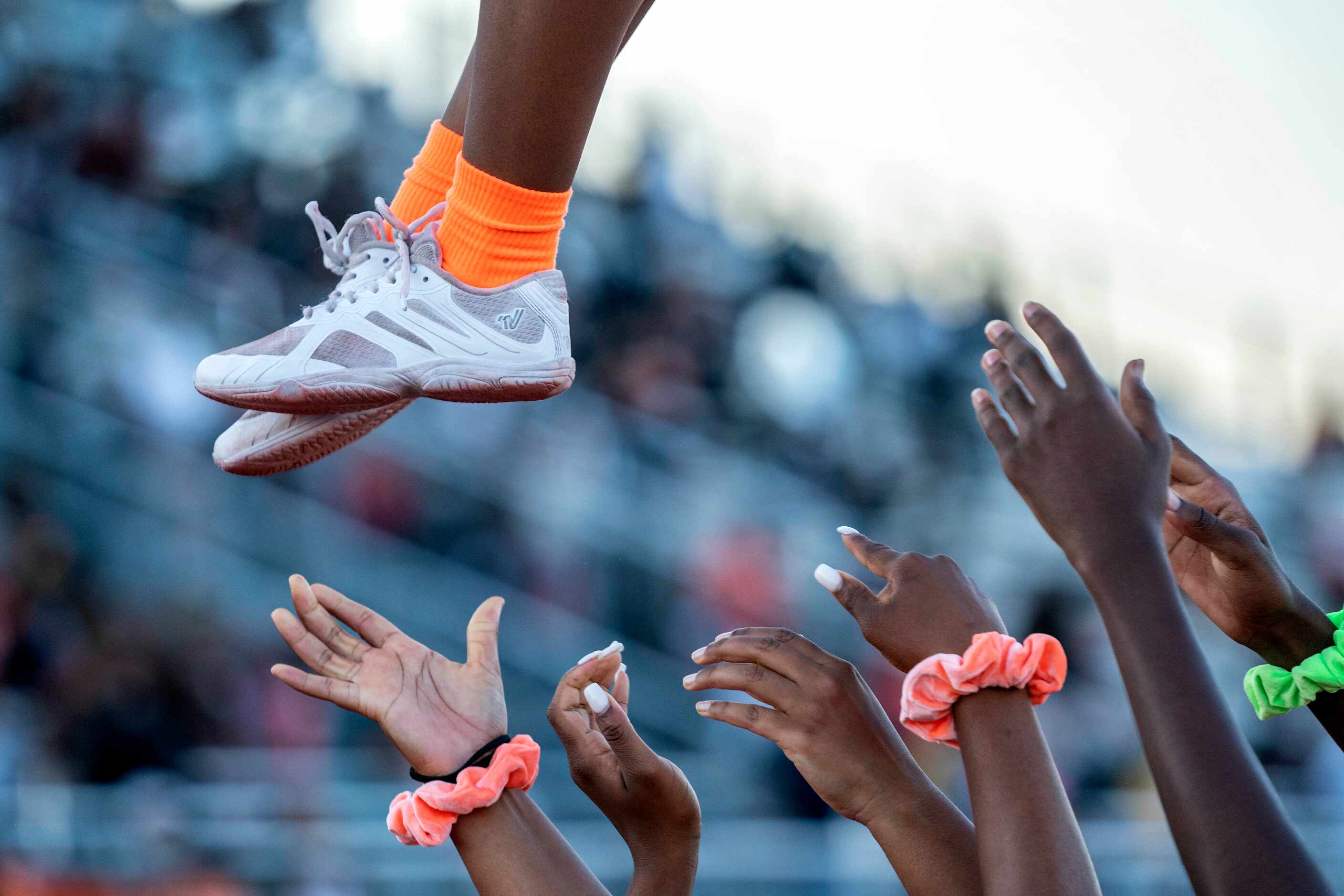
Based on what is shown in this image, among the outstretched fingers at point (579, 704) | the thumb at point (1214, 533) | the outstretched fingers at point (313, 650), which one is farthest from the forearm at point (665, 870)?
the thumb at point (1214, 533)

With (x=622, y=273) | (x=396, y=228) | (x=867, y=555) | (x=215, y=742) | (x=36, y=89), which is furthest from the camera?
(x=622, y=273)

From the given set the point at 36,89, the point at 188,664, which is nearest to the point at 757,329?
the point at 188,664

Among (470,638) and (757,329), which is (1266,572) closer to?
(470,638)

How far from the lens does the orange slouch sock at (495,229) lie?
1.36 meters

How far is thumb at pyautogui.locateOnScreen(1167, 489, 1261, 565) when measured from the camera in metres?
1.20

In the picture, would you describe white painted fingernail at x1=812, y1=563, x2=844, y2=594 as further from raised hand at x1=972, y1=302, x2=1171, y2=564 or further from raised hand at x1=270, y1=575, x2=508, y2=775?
raised hand at x1=270, y1=575, x2=508, y2=775

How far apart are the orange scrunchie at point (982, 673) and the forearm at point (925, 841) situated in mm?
102

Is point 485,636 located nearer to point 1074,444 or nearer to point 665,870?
point 665,870

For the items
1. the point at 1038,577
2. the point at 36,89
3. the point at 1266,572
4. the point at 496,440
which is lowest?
the point at 1266,572

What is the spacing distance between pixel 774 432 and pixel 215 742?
2.13 m

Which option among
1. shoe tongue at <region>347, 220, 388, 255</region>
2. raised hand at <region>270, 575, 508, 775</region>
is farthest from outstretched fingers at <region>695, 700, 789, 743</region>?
shoe tongue at <region>347, 220, 388, 255</region>

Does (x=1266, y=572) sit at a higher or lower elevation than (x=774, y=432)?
lower

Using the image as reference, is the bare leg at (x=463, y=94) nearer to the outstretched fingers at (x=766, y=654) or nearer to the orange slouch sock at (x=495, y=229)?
the orange slouch sock at (x=495, y=229)

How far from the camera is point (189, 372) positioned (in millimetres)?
4145
